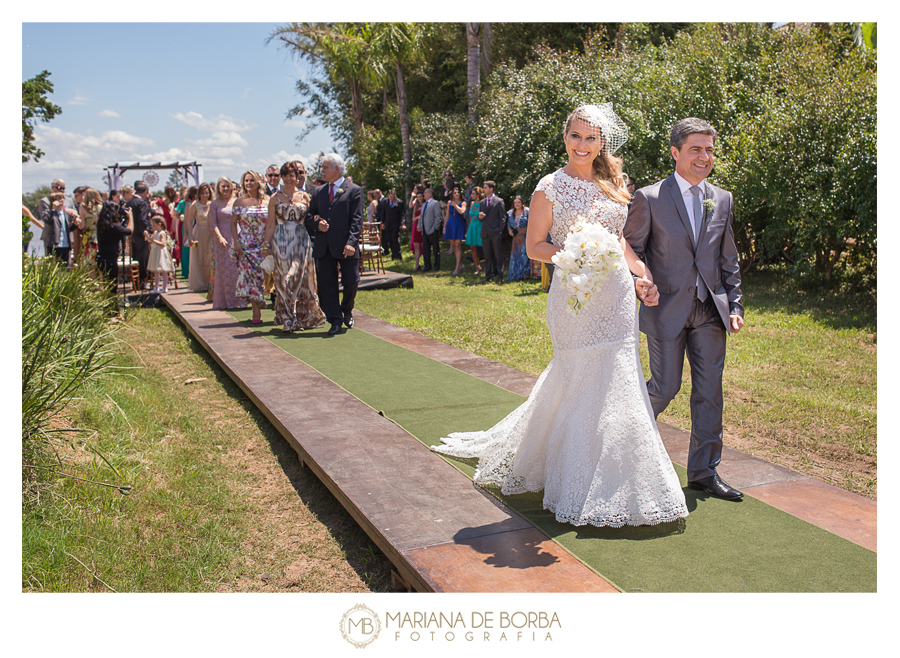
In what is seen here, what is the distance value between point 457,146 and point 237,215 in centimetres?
1283

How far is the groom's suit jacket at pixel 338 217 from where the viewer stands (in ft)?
31.1

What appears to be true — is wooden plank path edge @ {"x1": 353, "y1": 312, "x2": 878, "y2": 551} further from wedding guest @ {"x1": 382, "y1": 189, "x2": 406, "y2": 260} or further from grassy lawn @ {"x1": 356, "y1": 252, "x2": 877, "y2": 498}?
wedding guest @ {"x1": 382, "y1": 189, "x2": 406, "y2": 260}

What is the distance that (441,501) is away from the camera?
4.00 meters

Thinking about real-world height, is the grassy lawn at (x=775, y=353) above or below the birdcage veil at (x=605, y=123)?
below

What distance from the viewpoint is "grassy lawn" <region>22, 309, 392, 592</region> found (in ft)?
12.0

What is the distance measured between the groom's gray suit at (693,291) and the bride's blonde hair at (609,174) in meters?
0.18

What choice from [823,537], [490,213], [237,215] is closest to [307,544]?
[823,537]

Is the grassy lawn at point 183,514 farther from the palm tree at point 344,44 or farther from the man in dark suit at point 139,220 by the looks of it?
the palm tree at point 344,44

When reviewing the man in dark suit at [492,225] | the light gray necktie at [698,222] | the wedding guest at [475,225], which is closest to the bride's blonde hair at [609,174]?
the light gray necktie at [698,222]

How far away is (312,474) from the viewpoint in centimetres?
518

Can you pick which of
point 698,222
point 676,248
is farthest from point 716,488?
point 698,222

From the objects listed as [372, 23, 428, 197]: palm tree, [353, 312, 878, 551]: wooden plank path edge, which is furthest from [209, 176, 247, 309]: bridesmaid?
[372, 23, 428, 197]: palm tree

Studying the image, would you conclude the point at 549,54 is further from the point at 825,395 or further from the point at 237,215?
the point at 825,395

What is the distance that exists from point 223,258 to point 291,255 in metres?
2.30
